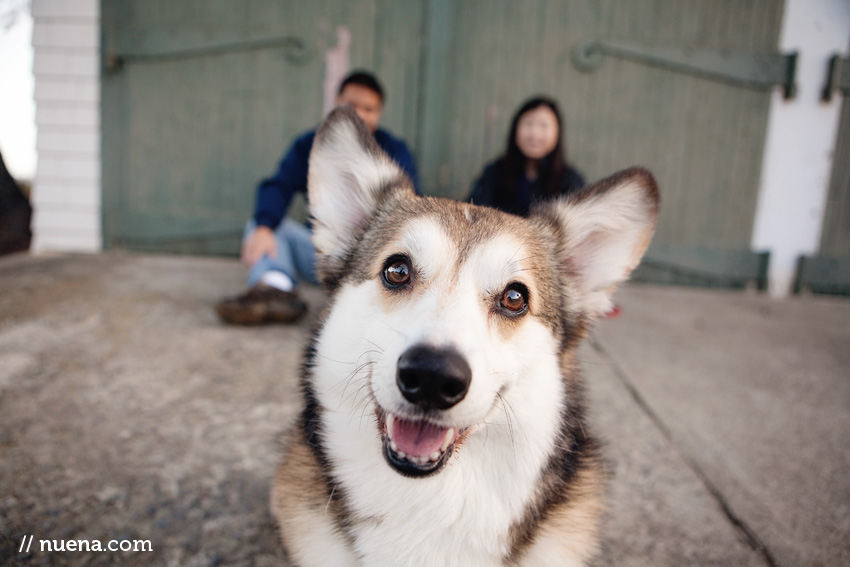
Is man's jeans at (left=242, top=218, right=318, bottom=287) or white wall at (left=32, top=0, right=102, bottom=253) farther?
white wall at (left=32, top=0, right=102, bottom=253)

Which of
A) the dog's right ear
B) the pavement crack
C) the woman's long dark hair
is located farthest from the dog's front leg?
the woman's long dark hair

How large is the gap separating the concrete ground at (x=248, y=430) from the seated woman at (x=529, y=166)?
1.29 metres

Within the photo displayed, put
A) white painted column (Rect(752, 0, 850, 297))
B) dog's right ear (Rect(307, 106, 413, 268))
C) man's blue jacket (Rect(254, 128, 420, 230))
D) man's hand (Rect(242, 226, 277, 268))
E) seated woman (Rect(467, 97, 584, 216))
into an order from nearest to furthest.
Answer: dog's right ear (Rect(307, 106, 413, 268))
man's hand (Rect(242, 226, 277, 268))
man's blue jacket (Rect(254, 128, 420, 230))
seated woman (Rect(467, 97, 584, 216))
white painted column (Rect(752, 0, 850, 297))

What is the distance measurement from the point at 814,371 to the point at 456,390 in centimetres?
346

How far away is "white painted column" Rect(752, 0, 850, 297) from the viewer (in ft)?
16.4

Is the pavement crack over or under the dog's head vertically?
under

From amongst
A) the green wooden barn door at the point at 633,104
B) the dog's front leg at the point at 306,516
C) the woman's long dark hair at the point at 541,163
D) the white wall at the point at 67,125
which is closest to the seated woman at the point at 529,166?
the woman's long dark hair at the point at 541,163

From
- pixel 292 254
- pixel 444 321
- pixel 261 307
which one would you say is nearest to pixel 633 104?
pixel 292 254

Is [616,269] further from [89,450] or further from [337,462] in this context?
[89,450]

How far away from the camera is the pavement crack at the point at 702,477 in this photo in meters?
1.81

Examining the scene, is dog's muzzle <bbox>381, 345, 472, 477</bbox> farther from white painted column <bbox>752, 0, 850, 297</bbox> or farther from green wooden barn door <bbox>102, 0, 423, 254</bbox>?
white painted column <bbox>752, 0, 850, 297</bbox>

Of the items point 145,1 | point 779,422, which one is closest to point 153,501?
point 779,422

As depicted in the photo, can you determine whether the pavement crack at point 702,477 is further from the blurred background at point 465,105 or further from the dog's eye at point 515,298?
the blurred background at point 465,105

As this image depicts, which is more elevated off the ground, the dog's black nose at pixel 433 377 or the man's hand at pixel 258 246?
the dog's black nose at pixel 433 377
